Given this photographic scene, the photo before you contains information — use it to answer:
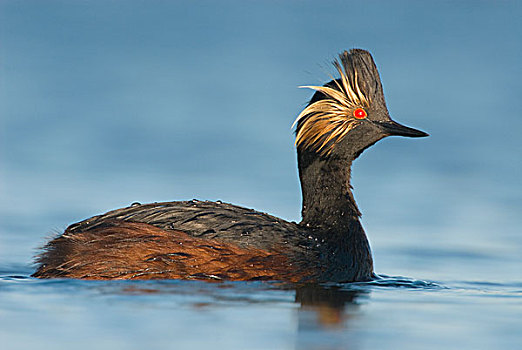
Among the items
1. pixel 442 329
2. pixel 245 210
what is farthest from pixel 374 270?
pixel 442 329

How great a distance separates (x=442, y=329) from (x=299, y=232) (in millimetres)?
2725

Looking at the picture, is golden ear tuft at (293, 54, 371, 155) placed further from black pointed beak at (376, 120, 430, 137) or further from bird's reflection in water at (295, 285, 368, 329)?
bird's reflection in water at (295, 285, 368, 329)

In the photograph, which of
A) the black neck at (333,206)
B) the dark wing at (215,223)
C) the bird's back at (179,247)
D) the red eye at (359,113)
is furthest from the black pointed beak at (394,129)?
the bird's back at (179,247)

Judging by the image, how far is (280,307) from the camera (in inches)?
329

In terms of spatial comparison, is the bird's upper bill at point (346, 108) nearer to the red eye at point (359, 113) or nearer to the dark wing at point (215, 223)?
the red eye at point (359, 113)

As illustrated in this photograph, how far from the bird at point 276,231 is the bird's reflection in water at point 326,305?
0.38 m

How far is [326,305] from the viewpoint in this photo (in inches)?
344

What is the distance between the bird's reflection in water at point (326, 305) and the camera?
7.89 meters

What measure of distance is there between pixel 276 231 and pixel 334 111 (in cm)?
167

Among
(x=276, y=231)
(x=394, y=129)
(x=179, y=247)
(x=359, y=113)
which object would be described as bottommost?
(x=179, y=247)

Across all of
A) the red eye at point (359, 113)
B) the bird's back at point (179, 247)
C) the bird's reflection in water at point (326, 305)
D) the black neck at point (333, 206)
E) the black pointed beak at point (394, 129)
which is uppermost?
the red eye at point (359, 113)

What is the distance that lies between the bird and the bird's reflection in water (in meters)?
0.38

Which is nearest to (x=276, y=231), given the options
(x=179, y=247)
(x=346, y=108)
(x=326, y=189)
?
(x=179, y=247)

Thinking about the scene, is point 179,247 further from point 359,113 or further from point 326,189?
point 359,113
